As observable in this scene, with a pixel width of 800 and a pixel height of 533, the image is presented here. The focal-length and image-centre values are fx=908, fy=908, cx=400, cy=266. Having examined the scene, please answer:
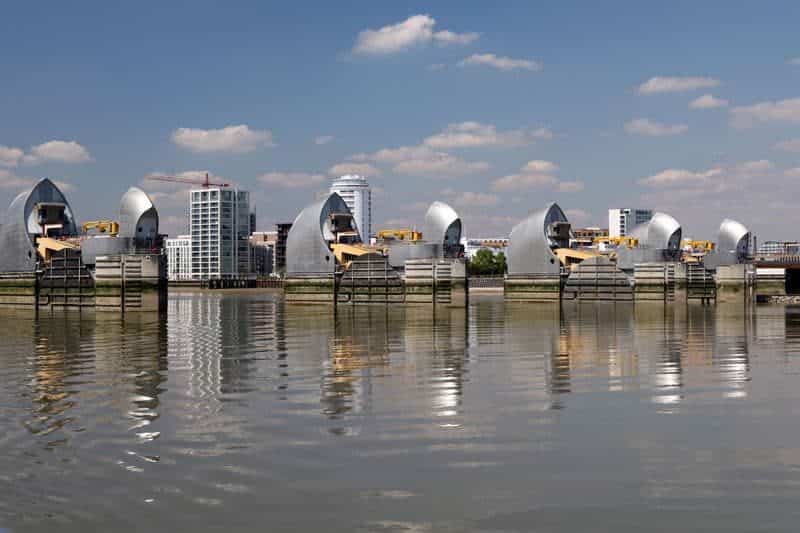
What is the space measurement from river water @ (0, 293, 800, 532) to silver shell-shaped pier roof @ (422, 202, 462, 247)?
6130cm

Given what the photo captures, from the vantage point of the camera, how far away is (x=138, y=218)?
7544 cm

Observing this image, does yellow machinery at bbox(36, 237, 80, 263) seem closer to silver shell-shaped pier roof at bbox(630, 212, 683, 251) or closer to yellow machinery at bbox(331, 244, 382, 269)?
yellow machinery at bbox(331, 244, 382, 269)

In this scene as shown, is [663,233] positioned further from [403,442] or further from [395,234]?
[403,442]

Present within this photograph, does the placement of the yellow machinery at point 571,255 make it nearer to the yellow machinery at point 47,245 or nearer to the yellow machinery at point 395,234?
the yellow machinery at point 395,234

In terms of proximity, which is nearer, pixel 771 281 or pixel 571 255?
pixel 571 255

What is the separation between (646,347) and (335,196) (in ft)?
201

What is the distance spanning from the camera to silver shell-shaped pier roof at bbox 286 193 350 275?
3418 inches

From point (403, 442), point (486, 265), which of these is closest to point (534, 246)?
point (403, 442)

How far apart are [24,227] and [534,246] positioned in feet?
164

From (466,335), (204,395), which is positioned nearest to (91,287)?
(466,335)

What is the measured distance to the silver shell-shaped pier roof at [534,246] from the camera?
9206 centimetres

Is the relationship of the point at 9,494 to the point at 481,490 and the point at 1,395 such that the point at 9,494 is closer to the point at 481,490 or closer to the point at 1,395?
the point at 481,490

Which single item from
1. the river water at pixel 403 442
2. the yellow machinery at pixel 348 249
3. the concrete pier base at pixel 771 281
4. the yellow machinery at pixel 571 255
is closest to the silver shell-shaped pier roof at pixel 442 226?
the yellow machinery at pixel 348 249

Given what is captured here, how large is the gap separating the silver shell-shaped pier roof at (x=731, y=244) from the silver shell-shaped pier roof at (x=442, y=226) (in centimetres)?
4696
